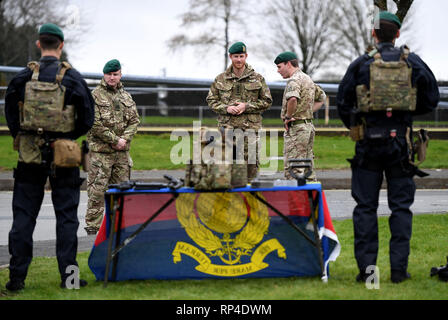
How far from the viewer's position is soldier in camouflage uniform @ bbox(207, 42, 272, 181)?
8570mm

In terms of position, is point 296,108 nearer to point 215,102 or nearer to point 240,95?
point 240,95

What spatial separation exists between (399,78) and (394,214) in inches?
42.8

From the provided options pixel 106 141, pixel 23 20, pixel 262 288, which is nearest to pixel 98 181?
pixel 106 141

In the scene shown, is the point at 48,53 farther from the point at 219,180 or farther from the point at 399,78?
the point at 399,78

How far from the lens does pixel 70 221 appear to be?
5.80 meters

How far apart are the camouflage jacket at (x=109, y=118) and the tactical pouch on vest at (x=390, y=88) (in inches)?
158

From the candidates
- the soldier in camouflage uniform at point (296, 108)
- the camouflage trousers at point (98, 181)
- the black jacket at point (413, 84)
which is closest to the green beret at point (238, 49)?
the soldier in camouflage uniform at point (296, 108)

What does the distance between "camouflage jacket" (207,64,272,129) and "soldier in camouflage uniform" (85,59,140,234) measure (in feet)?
3.77

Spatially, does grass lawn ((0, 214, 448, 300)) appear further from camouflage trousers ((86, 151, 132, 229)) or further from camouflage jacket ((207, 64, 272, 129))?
camouflage jacket ((207, 64, 272, 129))

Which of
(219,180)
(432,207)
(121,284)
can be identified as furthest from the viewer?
(432,207)

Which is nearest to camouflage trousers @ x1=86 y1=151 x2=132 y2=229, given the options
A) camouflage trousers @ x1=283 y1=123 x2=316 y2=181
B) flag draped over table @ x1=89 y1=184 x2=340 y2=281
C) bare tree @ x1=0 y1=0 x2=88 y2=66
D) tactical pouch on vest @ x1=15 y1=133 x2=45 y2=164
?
camouflage trousers @ x1=283 y1=123 x2=316 y2=181

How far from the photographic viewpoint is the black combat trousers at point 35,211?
225 inches

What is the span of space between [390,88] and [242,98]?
3335mm

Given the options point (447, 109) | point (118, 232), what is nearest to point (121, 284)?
point (118, 232)
